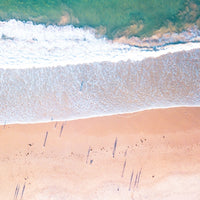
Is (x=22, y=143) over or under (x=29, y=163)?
over

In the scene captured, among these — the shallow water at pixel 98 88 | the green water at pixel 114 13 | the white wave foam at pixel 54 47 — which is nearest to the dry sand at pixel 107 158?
the shallow water at pixel 98 88

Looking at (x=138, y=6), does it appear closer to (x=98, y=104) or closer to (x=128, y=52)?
(x=128, y=52)

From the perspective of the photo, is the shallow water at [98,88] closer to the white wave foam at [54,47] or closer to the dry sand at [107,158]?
the white wave foam at [54,47]

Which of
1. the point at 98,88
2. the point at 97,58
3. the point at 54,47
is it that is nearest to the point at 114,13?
the point at 97,58

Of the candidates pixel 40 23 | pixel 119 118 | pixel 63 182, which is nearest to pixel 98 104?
pixel 119 118

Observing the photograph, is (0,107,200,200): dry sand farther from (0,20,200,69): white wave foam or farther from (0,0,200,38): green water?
(0,0,200,38): green water

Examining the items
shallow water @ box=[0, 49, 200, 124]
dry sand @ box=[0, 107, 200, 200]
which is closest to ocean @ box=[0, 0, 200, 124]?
shallow water @ box=[0, 49, 200, 124]
